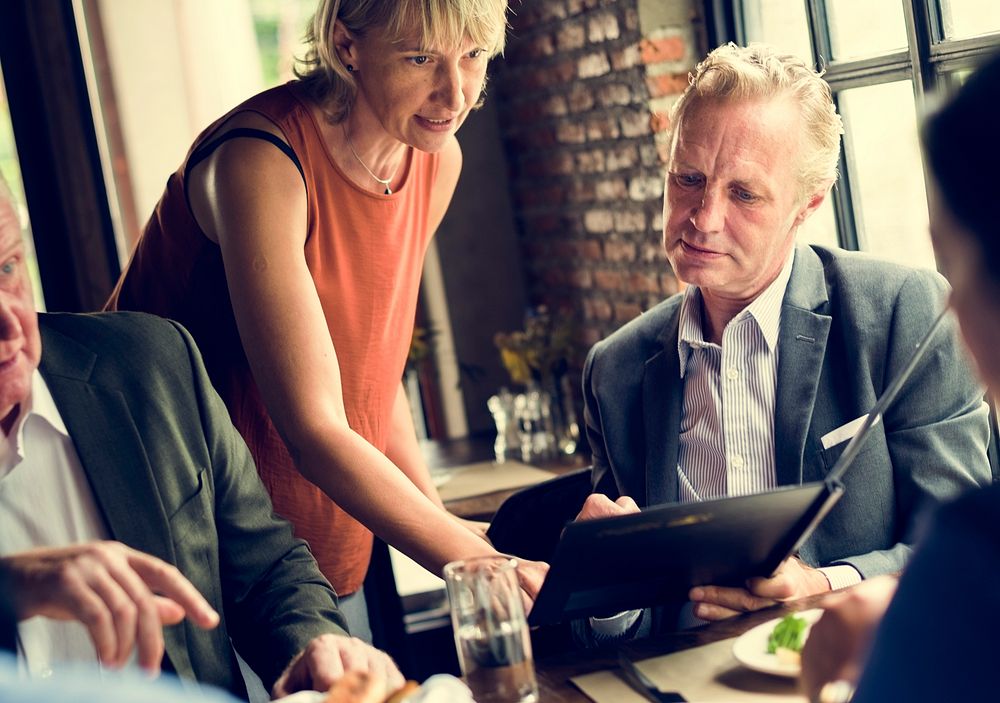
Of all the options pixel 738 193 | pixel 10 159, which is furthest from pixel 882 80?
pixel 10 159

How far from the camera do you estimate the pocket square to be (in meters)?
1.91

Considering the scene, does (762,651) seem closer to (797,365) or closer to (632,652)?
(632,652)

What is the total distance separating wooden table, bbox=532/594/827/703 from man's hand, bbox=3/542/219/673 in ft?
1.38

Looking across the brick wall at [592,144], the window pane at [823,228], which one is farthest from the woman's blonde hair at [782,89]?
the brick wall at [592,144]

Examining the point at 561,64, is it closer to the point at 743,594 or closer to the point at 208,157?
the point at 208,157

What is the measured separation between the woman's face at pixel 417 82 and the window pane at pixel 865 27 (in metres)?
0.99

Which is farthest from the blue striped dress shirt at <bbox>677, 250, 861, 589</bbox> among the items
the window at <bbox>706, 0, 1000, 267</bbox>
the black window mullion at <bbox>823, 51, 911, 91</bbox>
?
the black window mullion at <bbox>823, 51, 911, 91</bbox>

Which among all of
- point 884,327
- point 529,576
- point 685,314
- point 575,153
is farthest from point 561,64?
point 529,576

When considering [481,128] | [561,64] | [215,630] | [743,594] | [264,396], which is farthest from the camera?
[481,128]

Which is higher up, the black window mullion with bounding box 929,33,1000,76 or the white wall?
the white wall

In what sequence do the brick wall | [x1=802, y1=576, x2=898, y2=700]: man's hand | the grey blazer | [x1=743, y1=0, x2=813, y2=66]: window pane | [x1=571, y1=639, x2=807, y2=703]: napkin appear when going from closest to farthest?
1. [x1=802, y1=576, x2=898, y2=700]: man's hand
2. [x1=571, y1=639, x2=807, y2=703]: napkin
3. the grey blazer
4. [x1=743, y1=0, x2=813, y2=66]: window pane
5. the brick wall

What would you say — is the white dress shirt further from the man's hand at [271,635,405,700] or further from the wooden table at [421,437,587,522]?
the wooden table at [421,437,587,522]

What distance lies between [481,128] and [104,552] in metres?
3.19

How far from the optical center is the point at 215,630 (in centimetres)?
170
